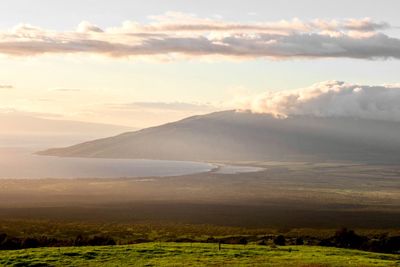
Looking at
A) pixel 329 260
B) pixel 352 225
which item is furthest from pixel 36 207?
pixel 329 260

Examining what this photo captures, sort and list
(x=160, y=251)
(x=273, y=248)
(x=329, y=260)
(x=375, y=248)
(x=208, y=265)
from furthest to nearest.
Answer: (x=375, y=248), (x=273, y=248), (x=160, y=251), (x=329, y=260), (x=208, y=265)

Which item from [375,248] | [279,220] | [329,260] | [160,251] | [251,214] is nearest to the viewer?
[329,260]

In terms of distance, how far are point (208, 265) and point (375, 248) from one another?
3210 centimetres

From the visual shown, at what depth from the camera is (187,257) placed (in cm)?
5331

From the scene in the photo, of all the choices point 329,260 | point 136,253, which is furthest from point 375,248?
point 136,253

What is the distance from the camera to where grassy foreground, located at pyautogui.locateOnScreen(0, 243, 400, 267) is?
4944cm

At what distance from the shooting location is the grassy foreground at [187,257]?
49.4 m

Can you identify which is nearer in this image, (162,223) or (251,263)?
(251,263)

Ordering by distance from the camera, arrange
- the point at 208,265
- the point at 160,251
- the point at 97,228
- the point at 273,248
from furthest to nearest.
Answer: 1. the point at 97,228
2. the point at 273,248
3. the point at 160,251
4. the point at 208,265

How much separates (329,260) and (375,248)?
21.9 meters

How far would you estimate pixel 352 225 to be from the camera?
146 m

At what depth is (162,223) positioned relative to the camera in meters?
141

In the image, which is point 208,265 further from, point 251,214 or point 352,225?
point 251,214

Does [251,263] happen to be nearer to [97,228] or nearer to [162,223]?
[97,228]
